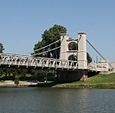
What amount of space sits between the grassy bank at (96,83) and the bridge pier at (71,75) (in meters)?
2.45

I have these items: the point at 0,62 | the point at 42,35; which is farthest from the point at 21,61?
the point at 42,35

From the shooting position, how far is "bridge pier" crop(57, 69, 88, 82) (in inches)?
4425

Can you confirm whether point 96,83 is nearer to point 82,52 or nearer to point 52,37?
point 82,52

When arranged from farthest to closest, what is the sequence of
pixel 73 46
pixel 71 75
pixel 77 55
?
1. pixel 73 46
2. pixel 71 75
3. pixel 77 55

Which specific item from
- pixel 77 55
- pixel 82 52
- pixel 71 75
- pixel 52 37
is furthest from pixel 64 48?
pixel 52 37

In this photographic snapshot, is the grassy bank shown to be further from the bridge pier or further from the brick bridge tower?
the brick bridge tower

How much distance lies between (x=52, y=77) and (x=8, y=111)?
299 ft

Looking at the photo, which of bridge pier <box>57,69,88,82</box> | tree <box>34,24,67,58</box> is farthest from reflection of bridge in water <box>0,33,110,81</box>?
tree <box>34,24,67,58</box>

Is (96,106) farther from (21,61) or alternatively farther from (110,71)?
(110,71)

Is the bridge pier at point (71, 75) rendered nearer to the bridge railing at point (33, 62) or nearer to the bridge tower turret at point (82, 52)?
the bridge tower turret at point (82, 52)

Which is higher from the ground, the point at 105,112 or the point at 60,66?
the point at 60,66

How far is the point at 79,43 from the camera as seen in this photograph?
372 feet

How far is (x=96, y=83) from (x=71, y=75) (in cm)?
1339

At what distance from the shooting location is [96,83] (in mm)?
103250
